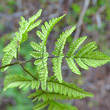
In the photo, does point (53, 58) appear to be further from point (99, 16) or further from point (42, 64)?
point (99, 16)

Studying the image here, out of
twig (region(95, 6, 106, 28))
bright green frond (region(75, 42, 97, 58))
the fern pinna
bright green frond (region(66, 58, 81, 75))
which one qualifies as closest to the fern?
the fern pinna

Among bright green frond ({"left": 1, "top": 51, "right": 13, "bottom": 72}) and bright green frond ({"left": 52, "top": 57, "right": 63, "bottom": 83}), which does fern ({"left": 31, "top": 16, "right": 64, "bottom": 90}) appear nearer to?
bright green frond ({"left": 52, "top": 57, "right": 63, "bottom": 83})

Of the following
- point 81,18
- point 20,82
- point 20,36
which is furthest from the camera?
point 81,18

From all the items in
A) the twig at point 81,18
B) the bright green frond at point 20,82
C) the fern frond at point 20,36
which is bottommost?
the bright green frond at point 20,82

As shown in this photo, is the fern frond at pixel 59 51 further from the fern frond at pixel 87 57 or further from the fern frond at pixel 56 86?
the fern frond at pixel 56 86

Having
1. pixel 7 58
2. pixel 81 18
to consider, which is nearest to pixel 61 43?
pixel 7 58

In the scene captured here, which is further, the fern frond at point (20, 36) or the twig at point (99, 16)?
the twig at point (99, 16)

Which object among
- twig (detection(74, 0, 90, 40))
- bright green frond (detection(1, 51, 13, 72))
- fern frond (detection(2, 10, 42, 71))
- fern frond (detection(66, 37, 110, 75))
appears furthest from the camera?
twig (detection(74, 0, 90, 40))

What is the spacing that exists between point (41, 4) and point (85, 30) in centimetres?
141

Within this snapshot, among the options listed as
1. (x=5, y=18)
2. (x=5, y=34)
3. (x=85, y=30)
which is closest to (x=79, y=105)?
(x=85, y=30)

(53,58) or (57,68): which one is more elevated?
(53,58)

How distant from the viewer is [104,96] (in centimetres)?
400

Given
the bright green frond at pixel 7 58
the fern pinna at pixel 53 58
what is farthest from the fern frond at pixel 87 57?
the bright green frond at pixel 7 58

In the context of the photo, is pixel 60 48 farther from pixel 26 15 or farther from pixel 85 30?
pixel 26 15
